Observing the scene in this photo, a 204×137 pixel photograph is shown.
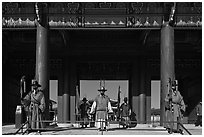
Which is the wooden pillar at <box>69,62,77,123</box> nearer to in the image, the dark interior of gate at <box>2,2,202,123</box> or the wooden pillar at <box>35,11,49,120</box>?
the dark interior of gate at <box>2,2,202,123</box>

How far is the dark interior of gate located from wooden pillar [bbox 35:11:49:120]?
4.58m

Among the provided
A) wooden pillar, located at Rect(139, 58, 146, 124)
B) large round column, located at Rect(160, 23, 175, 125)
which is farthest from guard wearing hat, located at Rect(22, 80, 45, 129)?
wooden pillar, located at Rect(139, 58, 146, 124)

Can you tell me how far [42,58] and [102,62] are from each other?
7.34m

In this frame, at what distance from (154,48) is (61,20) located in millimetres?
6957

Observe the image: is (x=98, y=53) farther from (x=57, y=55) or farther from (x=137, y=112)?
(x=137, y=112)

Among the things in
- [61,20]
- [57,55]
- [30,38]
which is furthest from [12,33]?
[61,20]

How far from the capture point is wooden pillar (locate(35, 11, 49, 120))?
50.0 feet

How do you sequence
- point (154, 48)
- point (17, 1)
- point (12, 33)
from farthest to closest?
1. point (154, 48)
2. point (12, 33)
3. point (17, 1)

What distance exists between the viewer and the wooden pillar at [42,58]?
15.2m

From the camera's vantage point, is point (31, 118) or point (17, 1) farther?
point (17, 1)

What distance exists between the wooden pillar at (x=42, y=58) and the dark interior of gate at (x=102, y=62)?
4.58 m

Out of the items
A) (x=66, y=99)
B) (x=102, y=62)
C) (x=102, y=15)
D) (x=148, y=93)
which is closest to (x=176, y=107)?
(x=102, y=15)

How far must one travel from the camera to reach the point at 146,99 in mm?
21672

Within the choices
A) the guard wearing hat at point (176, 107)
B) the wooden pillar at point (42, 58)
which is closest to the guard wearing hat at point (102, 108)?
the guard wearing hat at point (176, 107)
